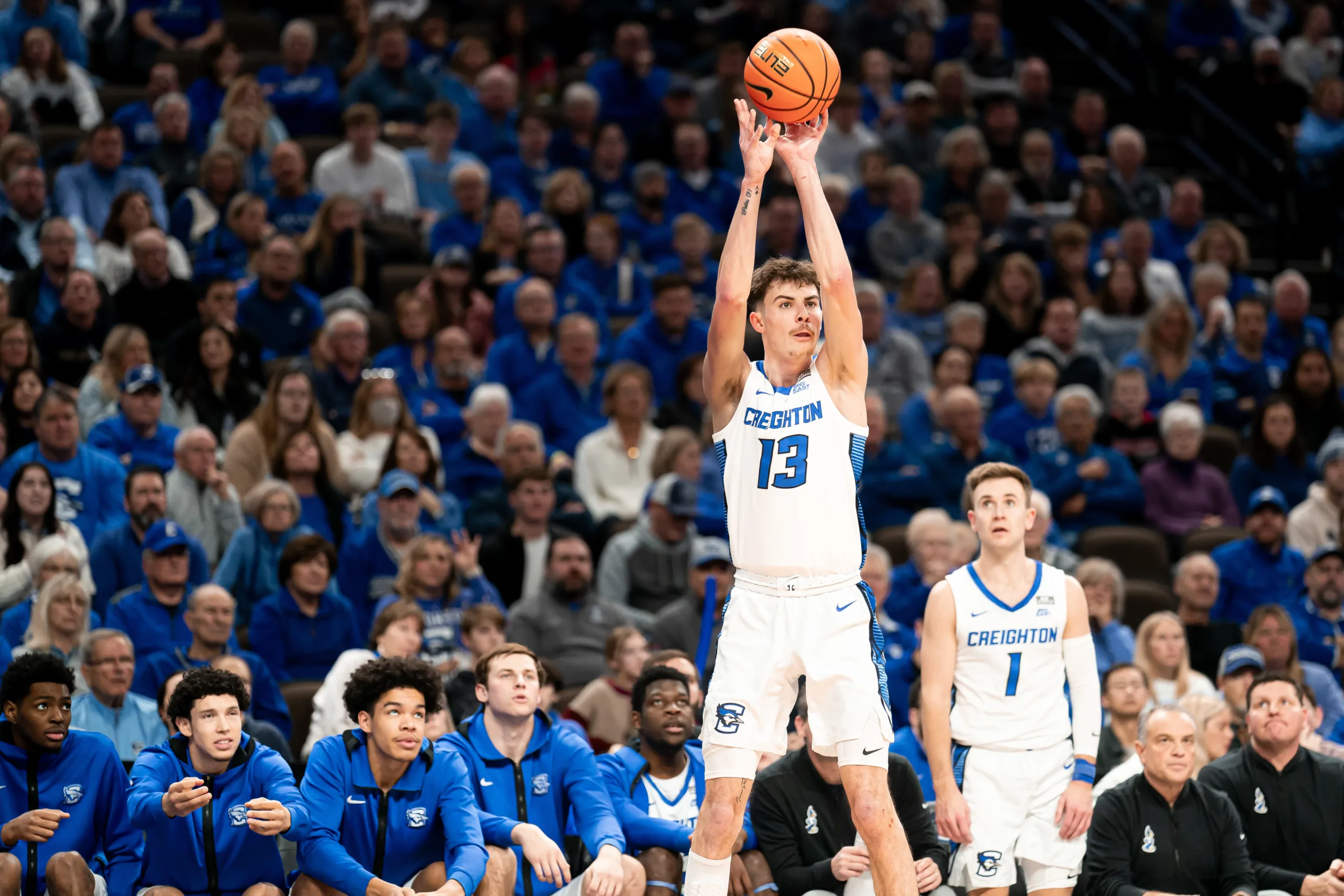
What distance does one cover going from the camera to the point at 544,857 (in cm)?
680

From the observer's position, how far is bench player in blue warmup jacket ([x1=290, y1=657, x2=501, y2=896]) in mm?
6777

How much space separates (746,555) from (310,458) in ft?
17.0

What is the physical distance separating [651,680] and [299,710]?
8.00 feet

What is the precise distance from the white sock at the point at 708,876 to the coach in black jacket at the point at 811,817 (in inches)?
55.0

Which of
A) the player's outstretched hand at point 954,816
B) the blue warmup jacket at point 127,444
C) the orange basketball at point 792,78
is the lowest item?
the player's outstretched hand at point 954,816

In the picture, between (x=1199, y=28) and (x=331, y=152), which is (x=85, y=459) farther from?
(x=1199, y=28)

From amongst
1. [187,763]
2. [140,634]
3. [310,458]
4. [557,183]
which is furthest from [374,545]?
[557,183]

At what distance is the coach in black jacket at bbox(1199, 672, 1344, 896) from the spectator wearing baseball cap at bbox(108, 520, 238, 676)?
521 cm

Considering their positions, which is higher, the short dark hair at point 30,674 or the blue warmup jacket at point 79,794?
the short dark hair at point 30,674

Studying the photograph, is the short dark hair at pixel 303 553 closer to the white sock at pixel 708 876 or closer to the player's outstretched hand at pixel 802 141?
the white sock at pixel 708 876

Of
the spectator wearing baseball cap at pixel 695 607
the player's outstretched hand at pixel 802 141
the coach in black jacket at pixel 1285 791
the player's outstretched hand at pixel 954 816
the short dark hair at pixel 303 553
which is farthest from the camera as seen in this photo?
the spectator wearing baseball cap at pixel 695 607

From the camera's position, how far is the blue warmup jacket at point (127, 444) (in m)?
10.5

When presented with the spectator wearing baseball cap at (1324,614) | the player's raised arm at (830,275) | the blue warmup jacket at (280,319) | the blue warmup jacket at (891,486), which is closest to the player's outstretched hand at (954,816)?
the player's raised arm at (830,275)

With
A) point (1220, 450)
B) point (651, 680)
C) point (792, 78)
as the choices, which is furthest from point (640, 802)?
point (1220, 450)
